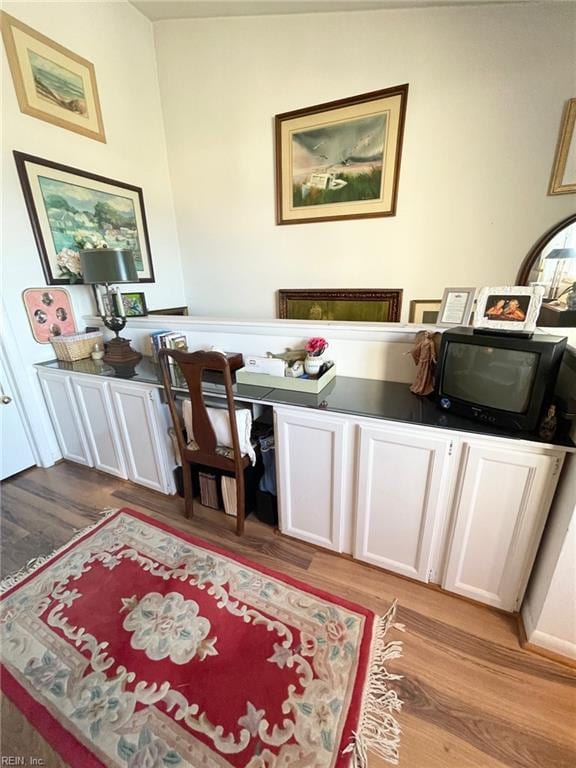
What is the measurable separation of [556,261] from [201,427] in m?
2.87

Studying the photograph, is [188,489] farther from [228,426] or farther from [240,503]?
[228,426]

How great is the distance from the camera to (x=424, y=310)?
281 cm

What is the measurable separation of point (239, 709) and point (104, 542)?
1.10 m

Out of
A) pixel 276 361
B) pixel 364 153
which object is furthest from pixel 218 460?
pixel 364 153

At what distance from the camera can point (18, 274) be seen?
2.04 m

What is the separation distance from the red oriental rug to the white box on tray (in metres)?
0.97

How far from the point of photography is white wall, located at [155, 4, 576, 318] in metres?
2.13

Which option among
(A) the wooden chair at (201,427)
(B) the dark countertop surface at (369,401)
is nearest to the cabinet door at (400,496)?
(B) the dark countertop surface at (369,401)

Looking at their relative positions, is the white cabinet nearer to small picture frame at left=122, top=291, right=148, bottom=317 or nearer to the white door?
the white door

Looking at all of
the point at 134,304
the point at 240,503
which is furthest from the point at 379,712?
the point at 134,304

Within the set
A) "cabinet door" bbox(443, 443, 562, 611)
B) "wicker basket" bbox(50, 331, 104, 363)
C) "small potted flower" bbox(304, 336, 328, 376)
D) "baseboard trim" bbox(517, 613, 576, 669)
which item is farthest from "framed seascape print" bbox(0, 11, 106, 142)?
"baseboard trim" bbox(517, 613, 576, 669)

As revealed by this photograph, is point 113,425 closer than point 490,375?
No

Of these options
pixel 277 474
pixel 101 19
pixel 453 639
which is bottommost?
pixel 453 639

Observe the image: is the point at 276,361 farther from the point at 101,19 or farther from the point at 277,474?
the point at 101,19
